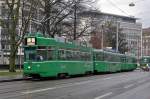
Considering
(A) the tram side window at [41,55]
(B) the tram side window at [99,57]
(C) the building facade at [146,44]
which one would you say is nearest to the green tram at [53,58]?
(A) the tram side window at [41,55]

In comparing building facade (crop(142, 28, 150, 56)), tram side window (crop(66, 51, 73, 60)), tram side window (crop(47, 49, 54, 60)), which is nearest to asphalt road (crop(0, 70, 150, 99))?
tram side window (crop(47, 49, 54, 60))

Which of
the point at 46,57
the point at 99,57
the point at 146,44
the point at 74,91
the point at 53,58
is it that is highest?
the point at 46,57

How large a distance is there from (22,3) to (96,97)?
31210mm

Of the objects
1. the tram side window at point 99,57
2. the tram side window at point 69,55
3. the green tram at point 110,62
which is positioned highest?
the tram side window at point 69,55

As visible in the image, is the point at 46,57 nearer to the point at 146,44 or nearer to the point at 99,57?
the point at 99,57

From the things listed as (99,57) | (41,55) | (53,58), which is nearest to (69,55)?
(53,58)

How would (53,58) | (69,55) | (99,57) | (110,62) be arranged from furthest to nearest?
(110,62), (99,57), (69,55), (53,58)

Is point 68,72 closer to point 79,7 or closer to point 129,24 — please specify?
point 79,7

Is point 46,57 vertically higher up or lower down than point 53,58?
higher up

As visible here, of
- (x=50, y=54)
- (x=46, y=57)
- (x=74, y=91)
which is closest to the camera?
(x=74, y=91)

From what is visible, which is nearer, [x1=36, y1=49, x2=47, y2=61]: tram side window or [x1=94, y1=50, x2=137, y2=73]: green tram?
[x1=36, y1=49, x2=47, y2=61]: tram side window

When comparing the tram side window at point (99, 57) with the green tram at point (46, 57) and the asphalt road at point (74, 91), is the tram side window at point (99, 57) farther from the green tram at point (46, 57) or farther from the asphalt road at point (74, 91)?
the asphalt road at point (74, 91)

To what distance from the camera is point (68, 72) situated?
3559 cm

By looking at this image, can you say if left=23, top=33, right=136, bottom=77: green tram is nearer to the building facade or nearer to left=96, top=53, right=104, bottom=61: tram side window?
left=96, top=53, right=104, bottom=61: tram side window
